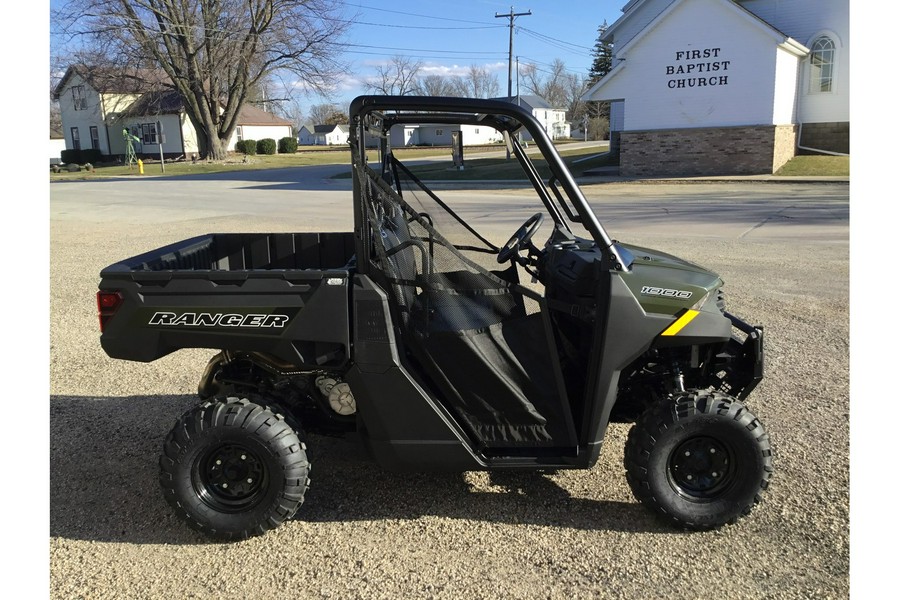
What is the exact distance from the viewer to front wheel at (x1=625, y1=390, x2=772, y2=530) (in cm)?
310

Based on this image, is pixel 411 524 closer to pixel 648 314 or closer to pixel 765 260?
pixel 648 314

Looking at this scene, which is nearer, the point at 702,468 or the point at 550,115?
the point at 702,468

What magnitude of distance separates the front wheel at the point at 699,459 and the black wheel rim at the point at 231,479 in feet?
5.56

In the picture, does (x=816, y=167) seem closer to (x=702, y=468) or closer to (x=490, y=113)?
(x=702, y=468)

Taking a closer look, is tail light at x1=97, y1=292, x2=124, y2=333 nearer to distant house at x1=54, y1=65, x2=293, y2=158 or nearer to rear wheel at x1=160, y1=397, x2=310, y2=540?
rear wheel at x1=160, y1=397, x2=310, y2=540

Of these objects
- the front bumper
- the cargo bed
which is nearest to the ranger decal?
the cargo bed

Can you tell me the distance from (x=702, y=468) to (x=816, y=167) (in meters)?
24.1

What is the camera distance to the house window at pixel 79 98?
53.2 metres

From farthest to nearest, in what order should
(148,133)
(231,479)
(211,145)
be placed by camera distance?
(148,133) → (211,145) → (231,479)

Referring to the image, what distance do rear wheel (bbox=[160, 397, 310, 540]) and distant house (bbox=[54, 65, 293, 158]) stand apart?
160 feet

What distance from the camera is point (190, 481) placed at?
318 centimetres

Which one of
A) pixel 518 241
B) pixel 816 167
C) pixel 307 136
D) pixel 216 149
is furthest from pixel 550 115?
pixel 518 241

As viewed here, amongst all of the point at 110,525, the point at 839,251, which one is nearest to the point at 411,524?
the point at 110,525

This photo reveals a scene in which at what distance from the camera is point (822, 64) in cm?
2594
